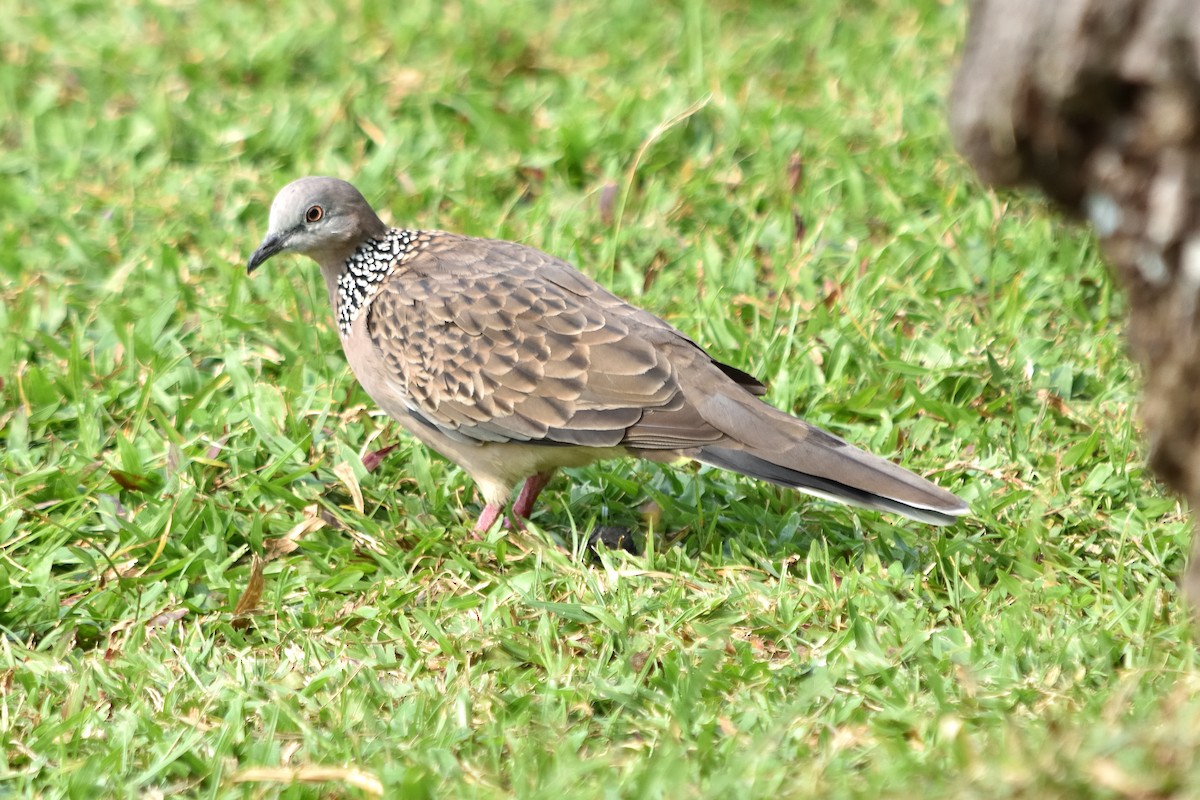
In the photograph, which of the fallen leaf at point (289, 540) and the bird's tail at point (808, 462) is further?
the fallen leaf at point (289, 540)

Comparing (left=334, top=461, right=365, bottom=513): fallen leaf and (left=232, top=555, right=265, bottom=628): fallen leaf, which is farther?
(left=334, top=461, right=365, bottom=513): fallen leaf

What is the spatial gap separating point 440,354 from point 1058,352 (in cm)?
227

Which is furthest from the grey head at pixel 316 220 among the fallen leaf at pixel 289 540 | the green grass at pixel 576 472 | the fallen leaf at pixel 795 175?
the fallen leaf at pixel 795 175

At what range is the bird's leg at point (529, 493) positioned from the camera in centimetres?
492

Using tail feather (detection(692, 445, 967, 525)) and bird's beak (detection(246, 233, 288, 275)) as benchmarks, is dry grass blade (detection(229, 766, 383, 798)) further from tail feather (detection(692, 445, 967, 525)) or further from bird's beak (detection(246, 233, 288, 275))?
bird's beak (detection(246, 233, 288, 275))

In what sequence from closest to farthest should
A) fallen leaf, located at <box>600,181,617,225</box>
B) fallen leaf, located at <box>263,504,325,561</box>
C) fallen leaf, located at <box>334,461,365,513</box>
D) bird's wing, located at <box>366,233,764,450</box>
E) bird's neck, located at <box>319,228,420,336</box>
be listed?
bird's wing, located at <box>366,233,764,450</box> < fallen leaf, located at <box>263,504,325,561</box> < fallen leaf, located at <box>334,461,365,513</box> < bird's neck, located at <box>319,228,420,336</box> < fallen leaf, located at <box>600,181,617,225</box>

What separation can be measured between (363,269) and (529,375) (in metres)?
0.89

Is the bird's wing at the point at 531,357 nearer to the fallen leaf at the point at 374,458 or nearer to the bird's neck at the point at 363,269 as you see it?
the bird's neck at the point at 363,269

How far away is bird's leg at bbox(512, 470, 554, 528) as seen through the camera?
4.92 metres

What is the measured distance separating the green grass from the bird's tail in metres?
0.24

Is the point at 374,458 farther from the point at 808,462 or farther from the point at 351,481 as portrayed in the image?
the point at 808,462

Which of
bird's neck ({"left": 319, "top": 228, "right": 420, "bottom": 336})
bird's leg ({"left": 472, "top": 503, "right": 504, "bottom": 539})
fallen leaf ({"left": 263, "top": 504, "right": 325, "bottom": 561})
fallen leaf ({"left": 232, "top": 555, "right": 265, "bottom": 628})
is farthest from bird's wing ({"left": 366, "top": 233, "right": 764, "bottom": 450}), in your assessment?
fallen leaf ({"left": 232, "top": 555, "right": 265, "bottom": 628})

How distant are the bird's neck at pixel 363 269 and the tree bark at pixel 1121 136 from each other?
2.80 m

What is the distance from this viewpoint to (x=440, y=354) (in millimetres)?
4664
